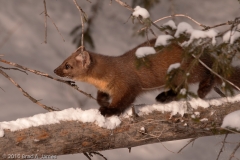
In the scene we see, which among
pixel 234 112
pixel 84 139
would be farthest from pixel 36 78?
pixel 234 112

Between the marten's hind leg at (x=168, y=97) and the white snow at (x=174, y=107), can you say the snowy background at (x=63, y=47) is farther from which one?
the white snow at (x=174, y=107)

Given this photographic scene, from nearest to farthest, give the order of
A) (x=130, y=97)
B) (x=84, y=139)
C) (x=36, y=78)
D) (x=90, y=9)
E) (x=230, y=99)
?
(x=84, y=139)
(x=230, y=99)
(x=130, y=97)
(x=36, y=78)
(x=90, y=9)

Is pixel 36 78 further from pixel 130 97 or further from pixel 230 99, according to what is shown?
pixel 230 99

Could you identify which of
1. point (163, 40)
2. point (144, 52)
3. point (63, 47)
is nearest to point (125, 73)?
point (144, 52)

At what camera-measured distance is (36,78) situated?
7559 millimetres

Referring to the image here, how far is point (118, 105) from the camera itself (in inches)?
175

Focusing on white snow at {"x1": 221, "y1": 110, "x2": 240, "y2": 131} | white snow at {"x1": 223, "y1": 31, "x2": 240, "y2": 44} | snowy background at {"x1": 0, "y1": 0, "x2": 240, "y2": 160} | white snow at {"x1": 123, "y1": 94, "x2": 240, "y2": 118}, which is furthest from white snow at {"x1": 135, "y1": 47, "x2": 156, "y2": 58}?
snowy background at {"x1": 0, "y1": 0, "x2": 240, "y2": 160}

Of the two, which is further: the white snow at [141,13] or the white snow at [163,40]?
the white snow at [141,13]

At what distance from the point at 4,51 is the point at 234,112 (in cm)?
485

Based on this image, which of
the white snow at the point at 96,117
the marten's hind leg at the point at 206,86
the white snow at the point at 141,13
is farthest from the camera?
the marten's hind leg at the point at 206,86

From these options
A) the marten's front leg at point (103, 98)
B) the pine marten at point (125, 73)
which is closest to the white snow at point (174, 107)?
the pine marten at point (125, 73)

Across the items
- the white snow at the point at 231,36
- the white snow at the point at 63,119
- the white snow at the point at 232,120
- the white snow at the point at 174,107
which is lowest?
the white snow at the point at 232,120

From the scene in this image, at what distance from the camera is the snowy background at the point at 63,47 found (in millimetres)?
6691

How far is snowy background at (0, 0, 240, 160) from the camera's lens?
669cm
